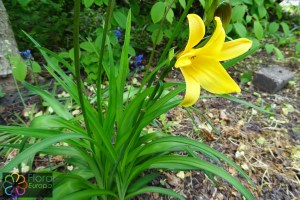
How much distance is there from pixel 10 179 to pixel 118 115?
1.75 ft

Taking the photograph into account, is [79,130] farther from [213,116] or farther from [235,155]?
[213,116]

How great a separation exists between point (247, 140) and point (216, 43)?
128cm

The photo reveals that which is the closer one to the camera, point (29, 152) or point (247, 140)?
point (29, 152)

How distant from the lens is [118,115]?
137 centimetres

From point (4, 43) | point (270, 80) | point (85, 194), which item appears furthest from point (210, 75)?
point (270, 80)

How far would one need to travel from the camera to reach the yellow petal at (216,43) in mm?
771

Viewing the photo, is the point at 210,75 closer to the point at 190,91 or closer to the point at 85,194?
the point at 190,91

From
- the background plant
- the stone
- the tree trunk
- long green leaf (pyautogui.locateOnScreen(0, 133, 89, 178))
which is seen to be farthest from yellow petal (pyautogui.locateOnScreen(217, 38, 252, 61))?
the stone

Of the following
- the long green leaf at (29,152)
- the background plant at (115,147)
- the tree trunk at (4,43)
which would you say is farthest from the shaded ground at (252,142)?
the tree trunk at (4,43)

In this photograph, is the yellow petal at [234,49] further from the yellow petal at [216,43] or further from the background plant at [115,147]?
the background plant at [115,147]

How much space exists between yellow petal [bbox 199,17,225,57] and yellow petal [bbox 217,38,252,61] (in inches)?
1.4

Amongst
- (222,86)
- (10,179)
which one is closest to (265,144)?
(222,86)

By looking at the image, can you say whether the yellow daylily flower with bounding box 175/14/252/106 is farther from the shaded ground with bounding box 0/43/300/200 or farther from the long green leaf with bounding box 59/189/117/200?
the shaded ground with bounding box 0/43/300/200

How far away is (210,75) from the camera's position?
0.91m
